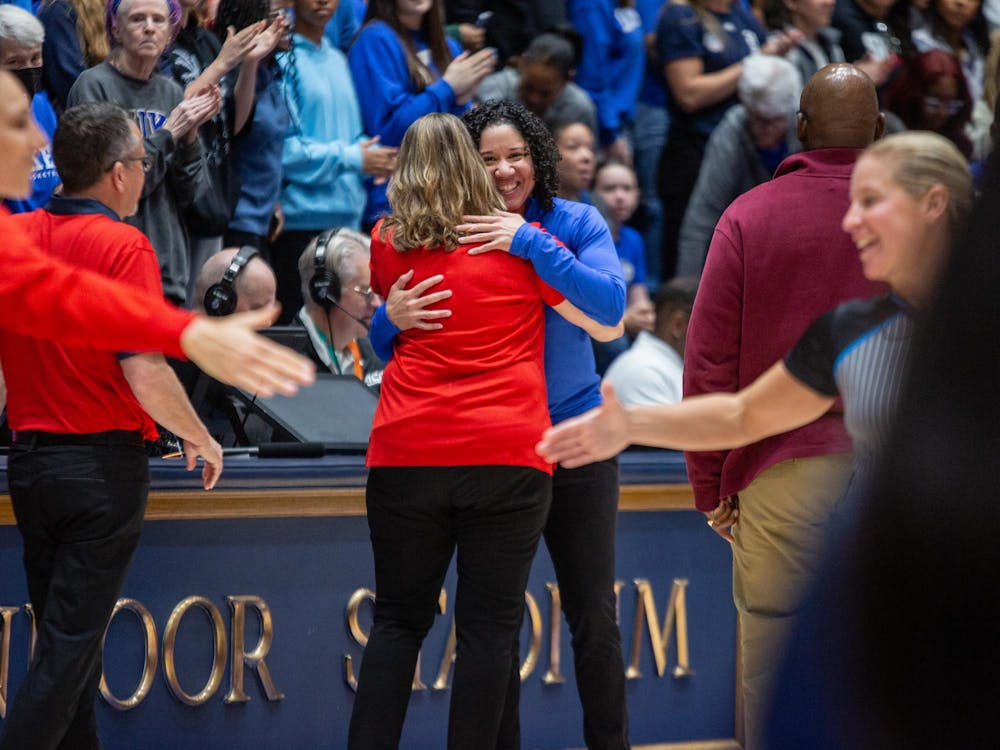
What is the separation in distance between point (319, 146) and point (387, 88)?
38 centimetres

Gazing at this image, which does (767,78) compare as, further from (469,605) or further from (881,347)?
(881,347)

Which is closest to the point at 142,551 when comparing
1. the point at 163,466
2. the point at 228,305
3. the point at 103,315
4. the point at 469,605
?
the point at 163,466

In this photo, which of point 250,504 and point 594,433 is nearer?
point 594,433

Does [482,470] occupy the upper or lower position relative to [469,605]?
upper

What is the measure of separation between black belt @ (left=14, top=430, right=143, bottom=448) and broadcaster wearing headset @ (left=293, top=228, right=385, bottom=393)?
1.33 metres

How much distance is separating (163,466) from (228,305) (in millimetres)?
646

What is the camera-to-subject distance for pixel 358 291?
17.0ft

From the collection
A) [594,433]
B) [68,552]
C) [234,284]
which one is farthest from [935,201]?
[234,284]

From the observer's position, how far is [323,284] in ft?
16.8

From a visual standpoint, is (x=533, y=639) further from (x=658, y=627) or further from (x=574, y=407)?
(x=574, y=407)

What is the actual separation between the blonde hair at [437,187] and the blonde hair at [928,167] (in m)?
1.39

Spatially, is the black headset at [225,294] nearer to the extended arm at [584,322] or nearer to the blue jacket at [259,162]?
the blue jacket at [259,162]

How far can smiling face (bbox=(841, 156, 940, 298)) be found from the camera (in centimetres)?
252

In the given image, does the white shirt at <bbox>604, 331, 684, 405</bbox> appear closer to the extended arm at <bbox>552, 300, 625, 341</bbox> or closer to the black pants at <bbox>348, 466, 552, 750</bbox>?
the extended arm at <bbox>552, 300, 625, 341</bbox>
